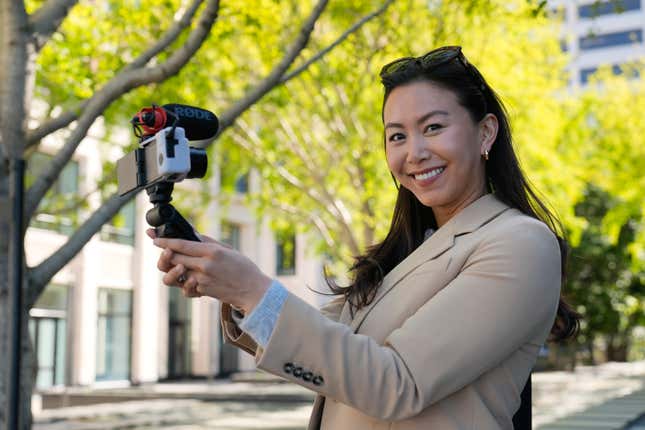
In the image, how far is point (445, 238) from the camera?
2.08m

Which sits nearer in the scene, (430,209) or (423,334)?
(423,334)

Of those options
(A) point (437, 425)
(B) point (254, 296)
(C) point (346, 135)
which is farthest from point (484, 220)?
(C) point (346, 135)

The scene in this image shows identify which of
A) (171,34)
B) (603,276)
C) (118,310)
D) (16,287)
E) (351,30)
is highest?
(351,30)

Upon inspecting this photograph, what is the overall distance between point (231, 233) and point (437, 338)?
35.6 metres

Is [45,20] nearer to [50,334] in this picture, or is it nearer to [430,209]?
[430,209]

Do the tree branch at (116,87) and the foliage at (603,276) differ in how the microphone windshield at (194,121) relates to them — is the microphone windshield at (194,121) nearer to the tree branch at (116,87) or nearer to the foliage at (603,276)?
the tree branch at (116,87)

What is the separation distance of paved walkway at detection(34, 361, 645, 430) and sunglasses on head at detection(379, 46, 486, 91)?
981 centimetres

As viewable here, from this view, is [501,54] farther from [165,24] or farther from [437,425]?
[437,425]

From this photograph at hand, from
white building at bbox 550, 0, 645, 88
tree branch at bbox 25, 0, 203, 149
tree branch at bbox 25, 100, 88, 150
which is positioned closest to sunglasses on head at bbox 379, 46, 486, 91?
tree branch at bbox 25, 0, 203, 149

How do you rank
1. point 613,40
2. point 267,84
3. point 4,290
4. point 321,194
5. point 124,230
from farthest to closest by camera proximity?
1. point 613,40
2. point 124,230
3. point 321,194
4. point 267,84
5. point 4,290

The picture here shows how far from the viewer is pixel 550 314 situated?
1.90 m

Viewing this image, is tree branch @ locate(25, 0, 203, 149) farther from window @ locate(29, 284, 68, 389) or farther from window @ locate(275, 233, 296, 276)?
Answer: window @ locate(275, 233, 296, 276)

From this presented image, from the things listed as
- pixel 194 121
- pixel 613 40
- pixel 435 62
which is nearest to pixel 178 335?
pixel 435 62

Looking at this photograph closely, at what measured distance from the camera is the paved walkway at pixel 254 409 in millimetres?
13539
